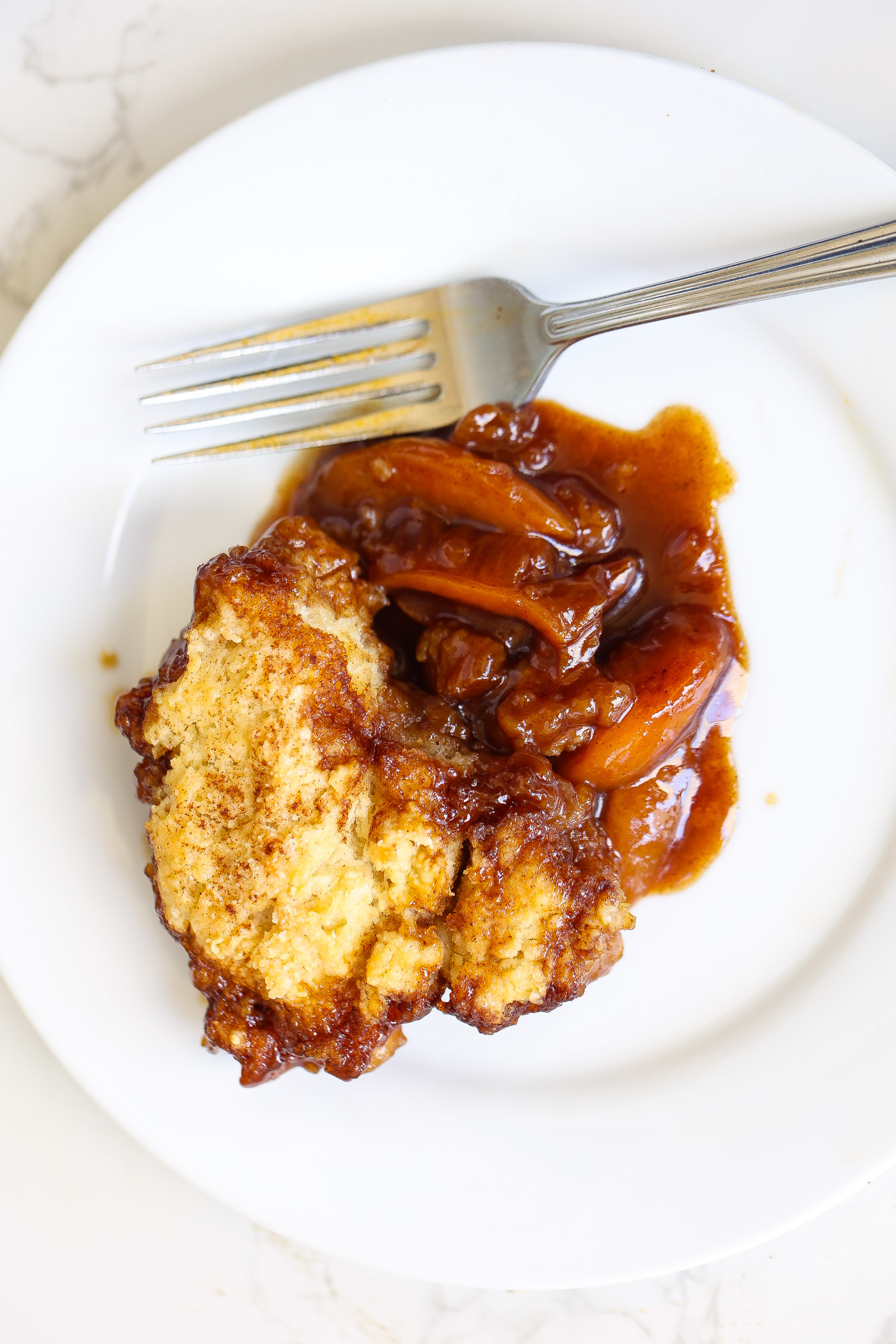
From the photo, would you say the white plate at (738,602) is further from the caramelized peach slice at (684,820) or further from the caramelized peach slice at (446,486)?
the caramelized peach slice at (446,486)

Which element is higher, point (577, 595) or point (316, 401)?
point (316, 401)

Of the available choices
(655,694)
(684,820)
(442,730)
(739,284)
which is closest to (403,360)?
(739,284)

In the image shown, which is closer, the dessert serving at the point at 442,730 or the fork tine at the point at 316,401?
the dessert serving at the point at 442,730

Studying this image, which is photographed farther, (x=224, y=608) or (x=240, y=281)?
(x=240, y=281)

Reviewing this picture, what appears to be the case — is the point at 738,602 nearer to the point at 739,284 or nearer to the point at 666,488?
the point at 666,488

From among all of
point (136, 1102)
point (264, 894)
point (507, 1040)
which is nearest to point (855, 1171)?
point (507, 1040)

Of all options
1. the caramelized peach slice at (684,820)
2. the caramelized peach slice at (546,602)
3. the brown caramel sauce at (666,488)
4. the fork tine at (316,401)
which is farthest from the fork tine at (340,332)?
the caramelized peach slice at (684,820)

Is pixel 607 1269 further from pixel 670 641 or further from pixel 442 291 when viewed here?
pixel 442 291
